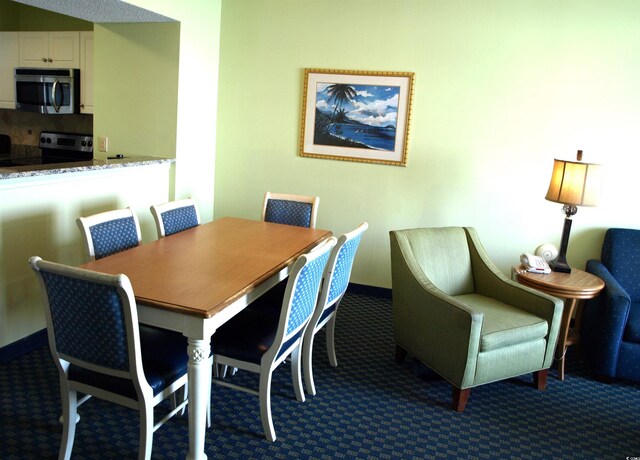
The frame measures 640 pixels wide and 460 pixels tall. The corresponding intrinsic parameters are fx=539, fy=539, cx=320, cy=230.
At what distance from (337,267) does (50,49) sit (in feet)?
12.2

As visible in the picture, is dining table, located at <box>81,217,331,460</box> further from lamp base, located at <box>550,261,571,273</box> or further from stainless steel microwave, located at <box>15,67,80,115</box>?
stainless steel microwave, located at <box>15,67,80,115</box>

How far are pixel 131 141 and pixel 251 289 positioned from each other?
8.29 ft

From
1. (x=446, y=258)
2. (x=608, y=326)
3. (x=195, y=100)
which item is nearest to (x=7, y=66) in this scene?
(x=195, y=100)

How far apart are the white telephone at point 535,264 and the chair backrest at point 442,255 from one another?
0.35m

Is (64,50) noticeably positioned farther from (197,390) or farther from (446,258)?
(197,390)

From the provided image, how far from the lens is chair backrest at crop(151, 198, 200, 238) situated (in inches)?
125

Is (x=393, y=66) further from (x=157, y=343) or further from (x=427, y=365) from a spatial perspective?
(x=157, y=343)

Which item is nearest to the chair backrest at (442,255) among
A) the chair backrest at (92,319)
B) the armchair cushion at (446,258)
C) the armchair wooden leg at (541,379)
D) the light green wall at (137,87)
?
the armchair cushion at (446,258)

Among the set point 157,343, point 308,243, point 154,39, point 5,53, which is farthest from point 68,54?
point 157,343

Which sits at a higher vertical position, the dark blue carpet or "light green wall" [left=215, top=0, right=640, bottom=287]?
"light green wall" [left=215, top=0, right=640, bottom=287]

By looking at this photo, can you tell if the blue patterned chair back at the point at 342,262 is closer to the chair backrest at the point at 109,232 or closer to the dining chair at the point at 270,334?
the dining chair at the point at 270,334

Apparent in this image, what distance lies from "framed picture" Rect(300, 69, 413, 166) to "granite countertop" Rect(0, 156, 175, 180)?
1.22m

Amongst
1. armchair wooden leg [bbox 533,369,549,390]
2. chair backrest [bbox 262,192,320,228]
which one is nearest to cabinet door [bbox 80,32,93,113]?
chair backrest [bbox 262,192,320,228]

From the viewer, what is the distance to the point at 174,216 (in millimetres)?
3355
